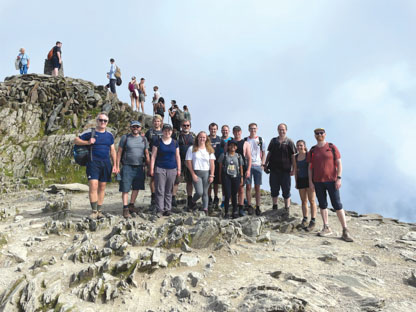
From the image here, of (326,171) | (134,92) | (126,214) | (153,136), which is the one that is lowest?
(126,214)

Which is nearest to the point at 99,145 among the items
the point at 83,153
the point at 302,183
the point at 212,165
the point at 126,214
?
the point at 83,153

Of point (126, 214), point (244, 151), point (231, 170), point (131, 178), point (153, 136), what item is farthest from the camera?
point (244, 151)

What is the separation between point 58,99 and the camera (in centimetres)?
2300

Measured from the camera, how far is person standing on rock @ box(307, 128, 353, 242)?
8156mm

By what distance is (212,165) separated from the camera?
9242 mm

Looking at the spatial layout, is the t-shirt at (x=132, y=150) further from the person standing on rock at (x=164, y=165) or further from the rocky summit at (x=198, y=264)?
the rocky summit at (x=198, y=264)

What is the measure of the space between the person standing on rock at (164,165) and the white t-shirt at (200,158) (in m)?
0.45

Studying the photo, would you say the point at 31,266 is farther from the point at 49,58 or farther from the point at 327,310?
the point at 49,58

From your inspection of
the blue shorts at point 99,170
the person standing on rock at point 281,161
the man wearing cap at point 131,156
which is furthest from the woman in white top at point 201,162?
the blue shorts at point 99,170

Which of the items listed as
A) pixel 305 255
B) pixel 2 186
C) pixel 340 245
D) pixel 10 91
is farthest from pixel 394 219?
pixel 10 91

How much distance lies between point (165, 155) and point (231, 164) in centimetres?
208

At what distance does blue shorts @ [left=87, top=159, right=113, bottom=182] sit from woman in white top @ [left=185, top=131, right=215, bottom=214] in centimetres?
240

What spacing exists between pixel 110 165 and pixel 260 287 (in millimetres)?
5441

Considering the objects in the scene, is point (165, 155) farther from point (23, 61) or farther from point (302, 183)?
point (23, 61)
